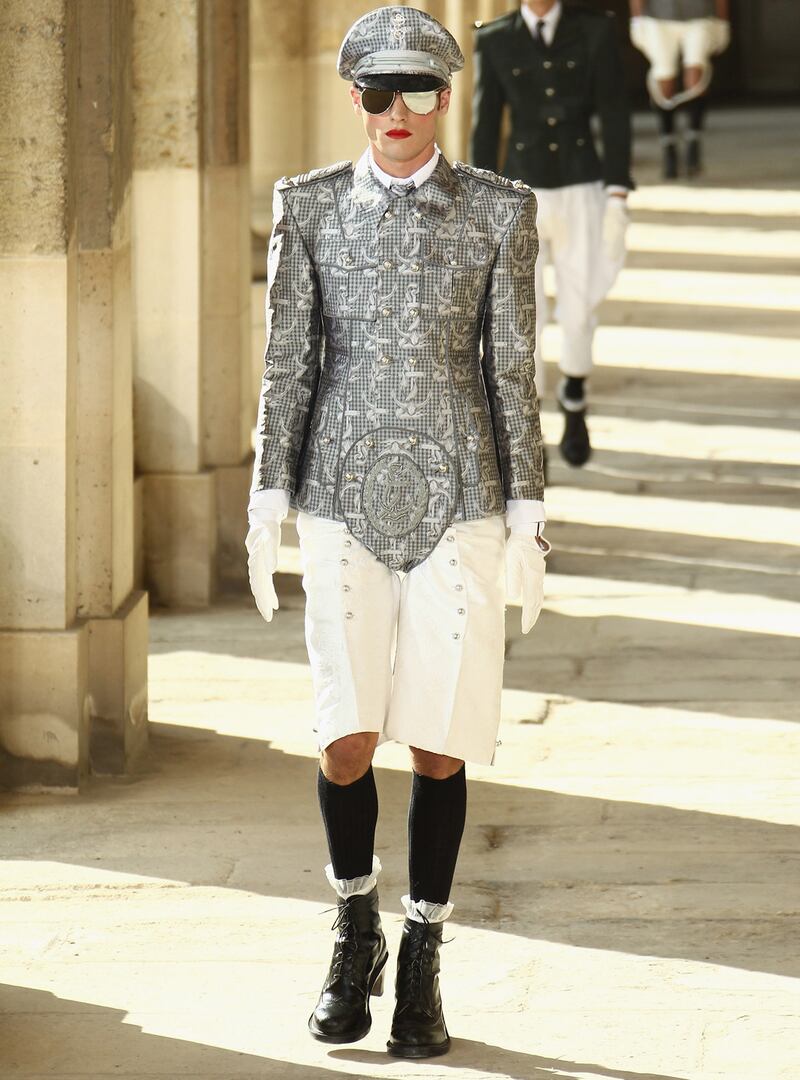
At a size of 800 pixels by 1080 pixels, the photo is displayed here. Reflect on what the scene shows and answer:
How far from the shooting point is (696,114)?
18.1 meters

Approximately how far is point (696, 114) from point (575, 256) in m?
9.92

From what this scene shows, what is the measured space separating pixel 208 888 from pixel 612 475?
4829 mm

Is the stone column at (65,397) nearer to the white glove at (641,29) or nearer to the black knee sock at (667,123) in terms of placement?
the black knee sock at (667,123)

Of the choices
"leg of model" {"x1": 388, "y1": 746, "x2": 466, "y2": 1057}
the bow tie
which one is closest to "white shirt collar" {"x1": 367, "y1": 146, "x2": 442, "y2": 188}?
the bow tie

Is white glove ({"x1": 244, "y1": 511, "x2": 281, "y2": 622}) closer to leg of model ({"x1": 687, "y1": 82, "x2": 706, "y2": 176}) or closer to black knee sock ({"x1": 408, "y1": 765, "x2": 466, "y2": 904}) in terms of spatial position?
black knee sock ({"x1": 408, "y1": 765, "x2": 466, "y2": 904})

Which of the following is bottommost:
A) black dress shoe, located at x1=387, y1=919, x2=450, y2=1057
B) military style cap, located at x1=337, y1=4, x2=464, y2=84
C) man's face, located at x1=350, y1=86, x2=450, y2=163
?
black dress shoe, located at x1=387, y1=919, x2=450, y2=1057

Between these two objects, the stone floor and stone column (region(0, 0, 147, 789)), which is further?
stone column (region(0, 0, 147, 789))

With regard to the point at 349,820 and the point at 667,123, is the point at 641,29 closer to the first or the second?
the point at 667,123

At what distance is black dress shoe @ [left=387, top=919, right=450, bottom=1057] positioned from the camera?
13.0 feet

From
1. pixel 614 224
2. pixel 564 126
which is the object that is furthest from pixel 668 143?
pixel 564 126

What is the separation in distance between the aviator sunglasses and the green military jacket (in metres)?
4.29

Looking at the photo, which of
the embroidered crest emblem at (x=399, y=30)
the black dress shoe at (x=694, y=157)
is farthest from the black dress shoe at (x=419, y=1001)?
the black dress shoe at (x=694, y=157)

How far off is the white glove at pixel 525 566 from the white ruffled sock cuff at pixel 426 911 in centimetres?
55

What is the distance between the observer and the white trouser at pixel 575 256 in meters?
8.52
